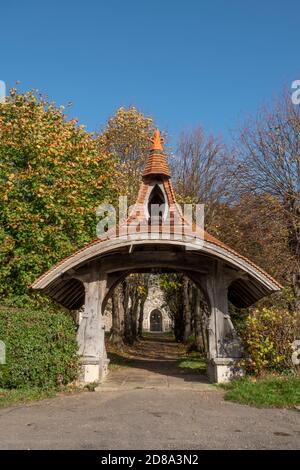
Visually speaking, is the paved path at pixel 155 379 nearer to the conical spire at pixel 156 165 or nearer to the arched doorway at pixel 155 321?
the conical spire at pixel 156 165

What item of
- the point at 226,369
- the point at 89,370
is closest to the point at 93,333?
the point at 89,370

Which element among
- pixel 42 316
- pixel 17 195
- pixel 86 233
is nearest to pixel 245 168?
pixel 86 233

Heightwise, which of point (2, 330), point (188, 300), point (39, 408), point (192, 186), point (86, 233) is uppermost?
Answer: point (192, 186)

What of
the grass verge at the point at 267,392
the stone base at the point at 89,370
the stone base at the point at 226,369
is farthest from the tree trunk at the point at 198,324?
the grass verge at the point at 267,392

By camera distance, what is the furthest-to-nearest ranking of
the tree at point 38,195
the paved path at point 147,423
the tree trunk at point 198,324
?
1. the tree trunk at point 198,324
2. the tree at point 38,195
3. the paved path at point 147,423

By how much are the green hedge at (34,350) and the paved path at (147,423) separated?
83cm

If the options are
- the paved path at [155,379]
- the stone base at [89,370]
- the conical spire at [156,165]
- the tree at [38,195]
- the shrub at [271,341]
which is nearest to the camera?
the shrub at [271,341]

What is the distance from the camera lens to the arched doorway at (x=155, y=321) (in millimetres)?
69312

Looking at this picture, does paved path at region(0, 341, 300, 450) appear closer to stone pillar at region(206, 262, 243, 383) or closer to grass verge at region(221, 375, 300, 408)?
→ grass verge at region(221, 375, 300, 408)

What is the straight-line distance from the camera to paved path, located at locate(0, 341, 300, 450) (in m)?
6.37

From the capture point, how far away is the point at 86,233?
17438 mm

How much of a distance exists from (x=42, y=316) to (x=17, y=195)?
6277 mm

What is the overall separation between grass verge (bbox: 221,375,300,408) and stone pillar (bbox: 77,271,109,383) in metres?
3.50
